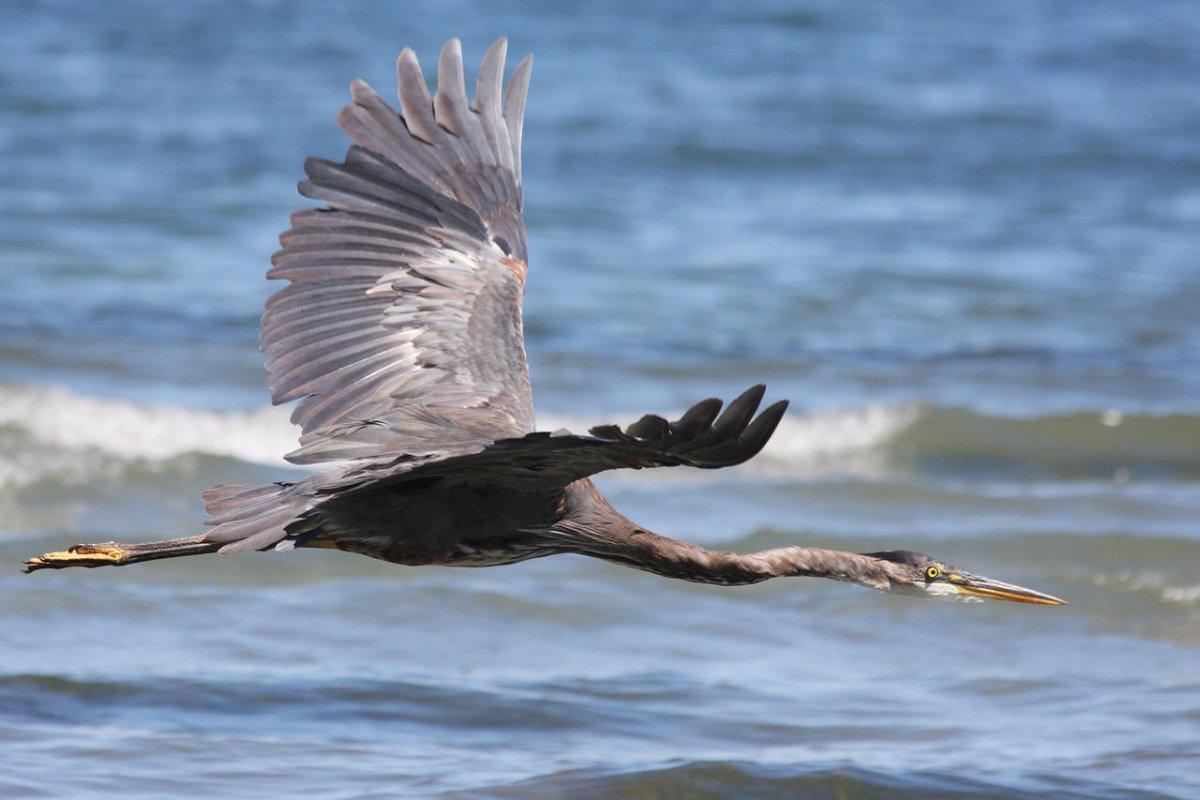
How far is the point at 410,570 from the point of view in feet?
25.5

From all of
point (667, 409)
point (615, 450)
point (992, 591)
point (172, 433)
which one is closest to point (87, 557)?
point (615, 450)

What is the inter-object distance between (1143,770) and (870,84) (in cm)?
1483

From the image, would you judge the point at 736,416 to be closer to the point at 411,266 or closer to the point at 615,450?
the point at 615,450

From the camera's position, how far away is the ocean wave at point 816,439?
29.6 feet

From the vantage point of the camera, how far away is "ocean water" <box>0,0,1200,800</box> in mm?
6047

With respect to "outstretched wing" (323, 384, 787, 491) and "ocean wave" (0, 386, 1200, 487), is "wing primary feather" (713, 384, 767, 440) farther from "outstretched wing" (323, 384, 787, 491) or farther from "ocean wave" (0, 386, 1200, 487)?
"ocean wave" (0, 386, 1200, 487)

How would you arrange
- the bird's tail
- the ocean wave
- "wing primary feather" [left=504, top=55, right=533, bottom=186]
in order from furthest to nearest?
1. the ocean wave
2. "wing primary feather" [left=504, top=55, right=533, bottom=186]
3. the bird's tail

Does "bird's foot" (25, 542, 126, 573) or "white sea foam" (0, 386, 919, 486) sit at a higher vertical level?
"white sea foam" (0, 386, 919, 486)

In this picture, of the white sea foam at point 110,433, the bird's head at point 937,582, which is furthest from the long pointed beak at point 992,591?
the white sea foam at point 110,433

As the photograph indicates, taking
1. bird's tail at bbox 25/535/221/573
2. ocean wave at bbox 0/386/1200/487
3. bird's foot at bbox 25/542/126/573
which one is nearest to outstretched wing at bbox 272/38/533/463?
bird's tail at bbox 25/535/221/573

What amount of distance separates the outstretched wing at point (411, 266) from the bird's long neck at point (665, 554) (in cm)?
37

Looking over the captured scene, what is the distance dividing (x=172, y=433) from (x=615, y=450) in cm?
579

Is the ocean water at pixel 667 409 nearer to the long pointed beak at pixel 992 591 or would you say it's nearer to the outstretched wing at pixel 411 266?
the long pointed beak at pixel 992 591

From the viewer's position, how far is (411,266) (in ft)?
19.5
